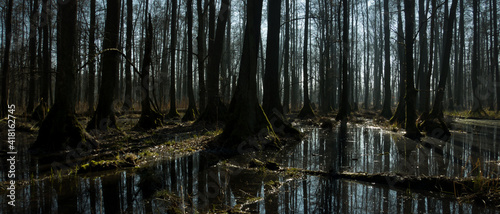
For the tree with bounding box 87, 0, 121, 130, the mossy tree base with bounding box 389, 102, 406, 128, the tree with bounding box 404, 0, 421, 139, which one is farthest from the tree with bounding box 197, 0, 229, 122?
the mossy tree base with bounding box 389, 102, 406, 128

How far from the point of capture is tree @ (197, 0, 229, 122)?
37.0ft

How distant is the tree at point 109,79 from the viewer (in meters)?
8.64

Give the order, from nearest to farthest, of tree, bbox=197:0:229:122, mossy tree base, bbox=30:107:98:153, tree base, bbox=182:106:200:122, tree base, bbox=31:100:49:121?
mossy tree base, bbox=30:107:98:153 < tree base, bbox=31:100:49:121 < tree, bbox=197:0:229:122 < tree base, bbox=182:106:200:122

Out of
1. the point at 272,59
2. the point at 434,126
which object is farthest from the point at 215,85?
the point at 434,126

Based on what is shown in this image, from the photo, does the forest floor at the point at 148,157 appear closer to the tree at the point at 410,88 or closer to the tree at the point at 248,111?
the tree at the point at 248,111

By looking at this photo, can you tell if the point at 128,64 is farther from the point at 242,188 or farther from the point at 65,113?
the point at 242,188

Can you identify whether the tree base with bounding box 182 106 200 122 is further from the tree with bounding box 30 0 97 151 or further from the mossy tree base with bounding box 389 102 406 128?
the mossy tree base with bounding box 389 102 406 128


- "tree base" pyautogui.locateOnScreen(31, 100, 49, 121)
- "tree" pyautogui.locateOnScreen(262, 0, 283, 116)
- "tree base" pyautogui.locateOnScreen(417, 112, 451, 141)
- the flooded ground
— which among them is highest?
"tree" pyautogui.locateOnScreen(262, 0, 283, 116)

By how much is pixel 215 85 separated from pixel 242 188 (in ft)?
27.7

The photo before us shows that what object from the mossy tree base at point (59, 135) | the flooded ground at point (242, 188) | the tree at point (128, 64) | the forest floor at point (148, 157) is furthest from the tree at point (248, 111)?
the tree at point (128, 64)

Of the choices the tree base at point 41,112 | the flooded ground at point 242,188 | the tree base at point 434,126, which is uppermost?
the tree base at point 41,112

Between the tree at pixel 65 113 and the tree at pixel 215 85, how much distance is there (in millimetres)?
5266

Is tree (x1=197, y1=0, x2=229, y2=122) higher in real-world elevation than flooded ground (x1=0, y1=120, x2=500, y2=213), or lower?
higher

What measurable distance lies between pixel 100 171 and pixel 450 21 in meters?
12.1
